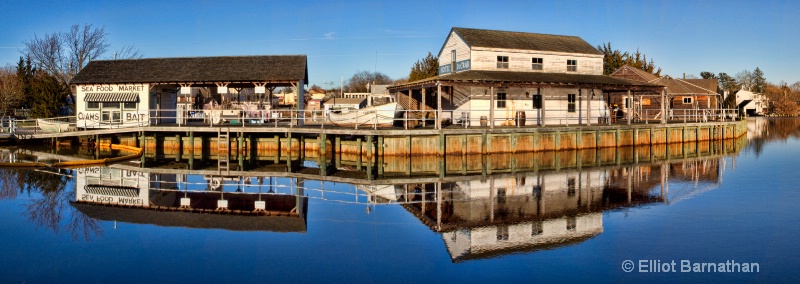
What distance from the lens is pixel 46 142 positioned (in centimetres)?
3688

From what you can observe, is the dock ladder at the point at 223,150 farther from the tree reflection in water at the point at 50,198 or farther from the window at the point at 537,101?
the window at the point at 537,101

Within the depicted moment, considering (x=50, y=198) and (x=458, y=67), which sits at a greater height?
(x=458, y=67)

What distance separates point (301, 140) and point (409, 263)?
70.1ft

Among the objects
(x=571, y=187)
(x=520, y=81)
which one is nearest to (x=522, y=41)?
(x=520, y=81)

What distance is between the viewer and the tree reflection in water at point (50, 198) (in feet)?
46.7

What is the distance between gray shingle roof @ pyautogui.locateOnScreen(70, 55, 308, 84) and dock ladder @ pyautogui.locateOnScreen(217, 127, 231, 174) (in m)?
3.65

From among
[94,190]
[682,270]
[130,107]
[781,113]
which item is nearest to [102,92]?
[130,107]

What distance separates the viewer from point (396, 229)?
1410 centimetres

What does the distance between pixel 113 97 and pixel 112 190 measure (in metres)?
17.4

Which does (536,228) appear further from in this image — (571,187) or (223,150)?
(223,150)

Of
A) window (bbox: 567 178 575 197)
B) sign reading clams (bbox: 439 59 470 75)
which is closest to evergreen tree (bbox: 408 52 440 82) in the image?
sign reading clams (bbox: 439 59 470 75)

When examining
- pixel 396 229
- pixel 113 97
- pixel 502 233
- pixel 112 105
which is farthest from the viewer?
pixel 112 105

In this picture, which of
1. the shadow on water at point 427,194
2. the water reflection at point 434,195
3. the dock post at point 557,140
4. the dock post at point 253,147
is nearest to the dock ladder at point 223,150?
the dock post at point 253,147

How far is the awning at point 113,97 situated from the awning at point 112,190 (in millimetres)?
15502
